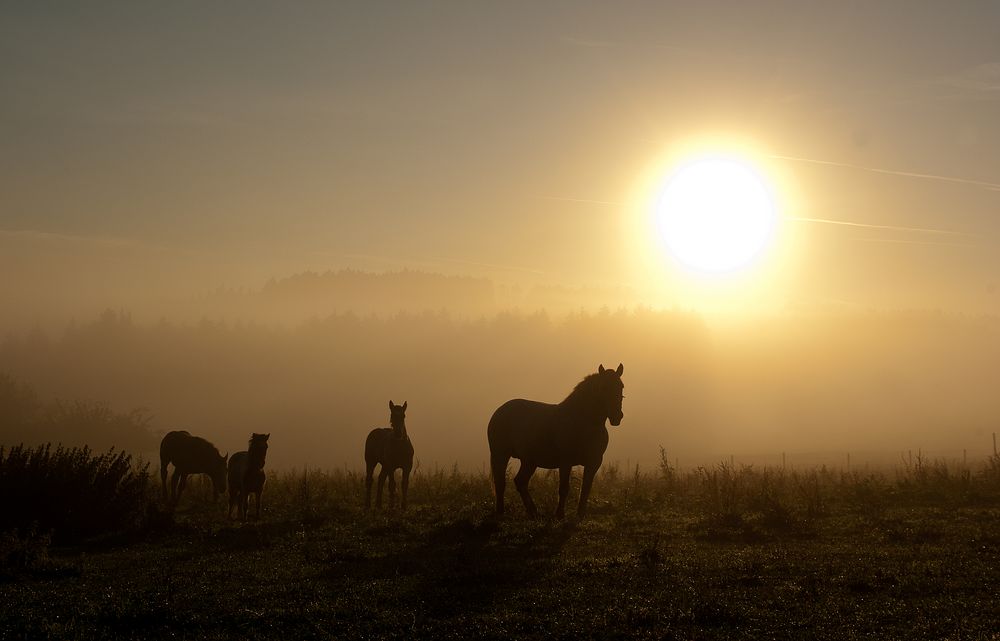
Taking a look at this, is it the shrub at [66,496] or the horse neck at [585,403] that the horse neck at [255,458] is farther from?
the horse neck at [585,403]

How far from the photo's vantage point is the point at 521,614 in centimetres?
877

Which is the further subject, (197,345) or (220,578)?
(197,345)

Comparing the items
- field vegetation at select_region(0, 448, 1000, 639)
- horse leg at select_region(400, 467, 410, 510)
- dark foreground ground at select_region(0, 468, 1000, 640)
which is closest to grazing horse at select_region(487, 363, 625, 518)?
dark foreground ground at select_region(0, 468, 1000, 640)

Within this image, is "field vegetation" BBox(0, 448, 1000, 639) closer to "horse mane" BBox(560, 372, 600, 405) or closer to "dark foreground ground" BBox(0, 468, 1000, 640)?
"dark foreground ground" BBox(0, 468, 1000, 640)

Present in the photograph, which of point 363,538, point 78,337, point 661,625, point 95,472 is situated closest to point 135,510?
point 95,472

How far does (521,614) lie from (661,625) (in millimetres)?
1503

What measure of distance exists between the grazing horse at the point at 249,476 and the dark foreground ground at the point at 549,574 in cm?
70

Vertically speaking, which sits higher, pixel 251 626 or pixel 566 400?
pixel 566 400

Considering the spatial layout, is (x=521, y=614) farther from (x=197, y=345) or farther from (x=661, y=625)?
(x=197, y=345)

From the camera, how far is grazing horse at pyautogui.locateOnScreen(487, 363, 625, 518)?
1730 cm

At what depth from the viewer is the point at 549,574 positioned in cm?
1116

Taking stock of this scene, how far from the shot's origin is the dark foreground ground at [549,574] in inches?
331

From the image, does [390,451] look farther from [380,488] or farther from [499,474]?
[499,474]

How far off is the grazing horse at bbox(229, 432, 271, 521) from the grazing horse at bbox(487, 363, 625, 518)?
5862 millimetres
